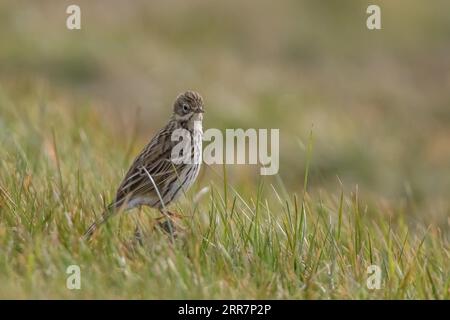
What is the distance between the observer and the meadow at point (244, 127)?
6328 mm

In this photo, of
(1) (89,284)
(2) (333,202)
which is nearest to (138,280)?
(1) (89,284)

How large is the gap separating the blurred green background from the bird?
10.5ft

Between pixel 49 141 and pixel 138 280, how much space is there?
430 centimetres

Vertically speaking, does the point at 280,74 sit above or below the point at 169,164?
below

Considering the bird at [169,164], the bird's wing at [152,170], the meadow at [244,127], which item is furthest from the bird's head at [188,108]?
the meadow at [244,127]

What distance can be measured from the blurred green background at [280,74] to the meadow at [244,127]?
2.0 inches

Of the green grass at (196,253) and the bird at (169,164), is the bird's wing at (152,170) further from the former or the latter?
the green grass at (196,253)

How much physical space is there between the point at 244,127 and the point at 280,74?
231 inches

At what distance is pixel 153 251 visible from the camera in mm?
6387

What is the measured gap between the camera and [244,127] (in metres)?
17.5

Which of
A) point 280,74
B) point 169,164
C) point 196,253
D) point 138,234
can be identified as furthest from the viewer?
point 280,74

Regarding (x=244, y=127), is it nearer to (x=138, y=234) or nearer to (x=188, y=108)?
(x=188, y=108)

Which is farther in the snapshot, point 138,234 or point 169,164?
point 169,164

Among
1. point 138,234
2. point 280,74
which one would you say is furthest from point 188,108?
point 280,74
